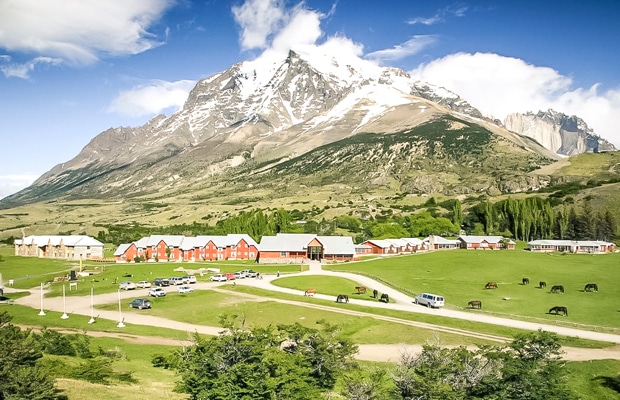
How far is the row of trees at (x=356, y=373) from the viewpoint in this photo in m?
27.2

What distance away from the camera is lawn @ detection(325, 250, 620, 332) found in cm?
6619

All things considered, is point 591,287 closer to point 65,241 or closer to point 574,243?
point 574,243

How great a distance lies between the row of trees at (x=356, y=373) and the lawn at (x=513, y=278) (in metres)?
33.7

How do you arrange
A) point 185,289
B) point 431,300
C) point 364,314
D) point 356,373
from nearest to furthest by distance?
point 356,373
point 364,314
point 431,300
point 185,289

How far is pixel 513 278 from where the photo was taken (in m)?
95.5

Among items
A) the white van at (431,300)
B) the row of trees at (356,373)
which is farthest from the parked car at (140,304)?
the row of trees at (356,373)

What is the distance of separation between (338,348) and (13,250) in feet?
606

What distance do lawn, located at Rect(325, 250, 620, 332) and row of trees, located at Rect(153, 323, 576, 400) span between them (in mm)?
33666

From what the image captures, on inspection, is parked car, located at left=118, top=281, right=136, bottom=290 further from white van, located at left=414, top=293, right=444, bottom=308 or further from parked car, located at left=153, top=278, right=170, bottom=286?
white van, located at left=414, top=293, right=444, bottom=308

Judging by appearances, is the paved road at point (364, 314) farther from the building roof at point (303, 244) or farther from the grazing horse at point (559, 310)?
the building roof at point (303, 244)

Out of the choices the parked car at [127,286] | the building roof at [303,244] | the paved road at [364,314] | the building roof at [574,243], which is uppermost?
the building roof at [303,244]

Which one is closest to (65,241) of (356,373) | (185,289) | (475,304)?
(185,289)

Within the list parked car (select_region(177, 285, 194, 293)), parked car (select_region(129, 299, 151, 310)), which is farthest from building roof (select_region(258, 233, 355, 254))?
parked car (select_region(129, 299, 151, 310))

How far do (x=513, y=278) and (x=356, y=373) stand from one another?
76.2 meters
